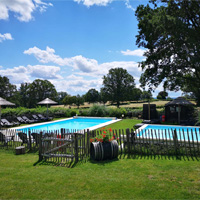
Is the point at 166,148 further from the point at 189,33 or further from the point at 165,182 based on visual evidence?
the point at 189,33

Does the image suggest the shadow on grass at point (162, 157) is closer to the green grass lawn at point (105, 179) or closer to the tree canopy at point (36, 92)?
the green grass lawn at point (105, 179)

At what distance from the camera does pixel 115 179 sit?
464cm

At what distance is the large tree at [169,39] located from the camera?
642 inches

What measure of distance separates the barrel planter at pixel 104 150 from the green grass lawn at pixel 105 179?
251mm

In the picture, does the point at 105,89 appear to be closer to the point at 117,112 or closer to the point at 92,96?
the point at 117,112

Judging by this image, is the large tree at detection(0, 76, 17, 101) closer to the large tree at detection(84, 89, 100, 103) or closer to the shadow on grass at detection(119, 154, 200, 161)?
the large tree at detection(84, 89, 100, 103)

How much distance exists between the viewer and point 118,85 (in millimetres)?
45500

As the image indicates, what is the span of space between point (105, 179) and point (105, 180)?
0.24ft

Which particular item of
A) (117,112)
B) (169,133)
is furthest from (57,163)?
(117,112)

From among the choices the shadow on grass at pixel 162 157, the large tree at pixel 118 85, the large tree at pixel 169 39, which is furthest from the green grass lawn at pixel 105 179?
the large tree at pixel 118 85

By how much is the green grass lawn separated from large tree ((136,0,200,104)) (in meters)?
14.1

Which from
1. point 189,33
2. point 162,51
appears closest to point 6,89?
point 162,51

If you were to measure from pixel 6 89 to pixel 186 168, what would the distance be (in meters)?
52.4

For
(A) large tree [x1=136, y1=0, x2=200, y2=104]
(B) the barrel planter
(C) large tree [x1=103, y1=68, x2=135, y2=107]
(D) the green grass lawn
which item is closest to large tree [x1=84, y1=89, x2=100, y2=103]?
(C) large tree [x1=103, y1=68, x2=135, y2=107]
